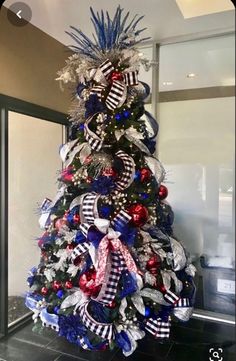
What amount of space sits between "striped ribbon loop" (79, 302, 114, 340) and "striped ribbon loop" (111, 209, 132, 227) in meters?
0.43

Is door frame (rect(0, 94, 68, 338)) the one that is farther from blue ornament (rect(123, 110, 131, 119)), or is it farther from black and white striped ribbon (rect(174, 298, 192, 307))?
black and white striped ribbon (rect(174, 298, 192, 307))

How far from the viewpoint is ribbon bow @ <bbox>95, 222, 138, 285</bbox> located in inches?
56.7

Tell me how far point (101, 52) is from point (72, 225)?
3.07 feet

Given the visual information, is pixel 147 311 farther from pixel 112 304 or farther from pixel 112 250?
pixel 112 250

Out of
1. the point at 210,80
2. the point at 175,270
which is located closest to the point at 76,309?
the point at 175,270

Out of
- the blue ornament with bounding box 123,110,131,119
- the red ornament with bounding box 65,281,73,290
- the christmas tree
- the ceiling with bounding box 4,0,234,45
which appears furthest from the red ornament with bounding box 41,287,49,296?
the ceiling with bounding box 4,0,234,45

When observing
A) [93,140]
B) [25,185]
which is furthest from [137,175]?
[25,185]

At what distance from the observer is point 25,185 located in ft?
7.61

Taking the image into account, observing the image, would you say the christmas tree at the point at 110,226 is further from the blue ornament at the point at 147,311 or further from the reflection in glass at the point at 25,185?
the reflection in glass at the point at 25,185

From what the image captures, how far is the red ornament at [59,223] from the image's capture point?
161 cm

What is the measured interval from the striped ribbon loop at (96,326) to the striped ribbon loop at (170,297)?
31 cm

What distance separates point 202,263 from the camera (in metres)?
2.46

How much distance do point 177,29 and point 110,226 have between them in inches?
62.3

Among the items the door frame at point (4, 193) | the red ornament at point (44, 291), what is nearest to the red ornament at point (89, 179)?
the red ornament at point (44, 291)
